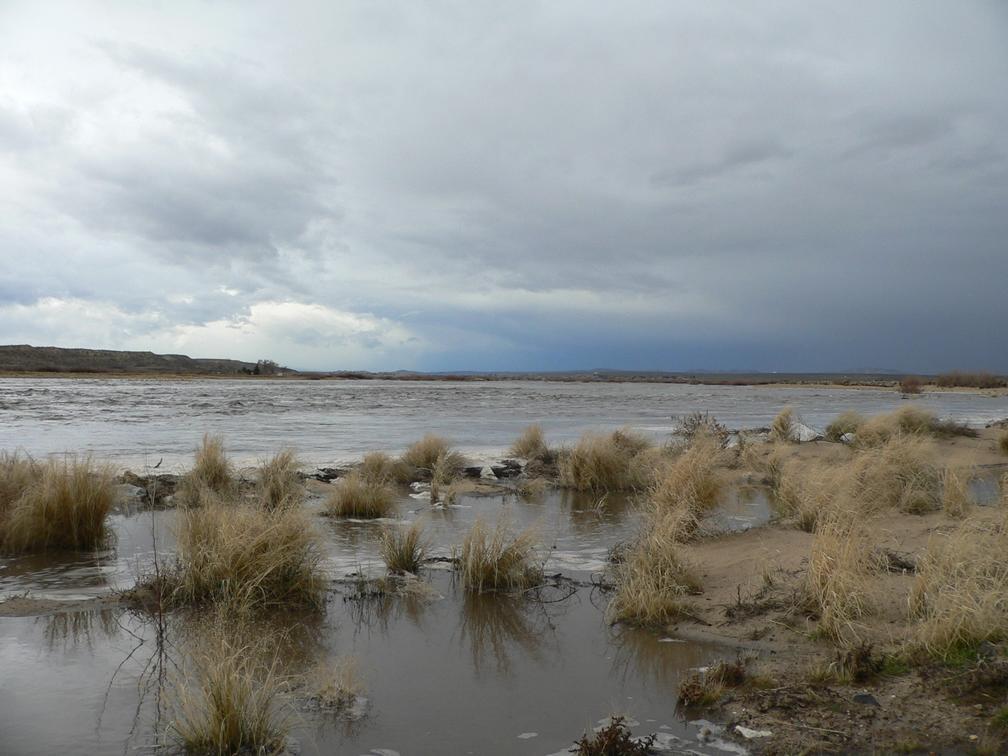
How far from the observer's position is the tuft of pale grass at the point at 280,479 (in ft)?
36.0

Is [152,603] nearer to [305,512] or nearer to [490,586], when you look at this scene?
[305,512]

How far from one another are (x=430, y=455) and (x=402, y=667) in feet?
34.2

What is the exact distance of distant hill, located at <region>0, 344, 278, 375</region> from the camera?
101000 mm

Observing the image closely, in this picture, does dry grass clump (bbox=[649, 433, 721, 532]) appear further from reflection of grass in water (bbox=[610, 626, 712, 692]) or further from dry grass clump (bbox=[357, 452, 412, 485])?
dry grass clump (bbox=[357, 452, 412, 485])

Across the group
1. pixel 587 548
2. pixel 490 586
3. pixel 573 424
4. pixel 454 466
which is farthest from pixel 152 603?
pixel 573 424

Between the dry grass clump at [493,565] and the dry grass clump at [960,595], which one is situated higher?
the dry grass clump at [960,595]

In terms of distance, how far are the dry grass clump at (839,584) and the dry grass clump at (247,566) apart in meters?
4.33

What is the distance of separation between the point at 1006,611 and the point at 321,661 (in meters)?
4.85

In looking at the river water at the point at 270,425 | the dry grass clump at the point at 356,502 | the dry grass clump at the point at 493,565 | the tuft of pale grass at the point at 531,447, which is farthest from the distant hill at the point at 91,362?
the dry grass clump at the point at 493,565

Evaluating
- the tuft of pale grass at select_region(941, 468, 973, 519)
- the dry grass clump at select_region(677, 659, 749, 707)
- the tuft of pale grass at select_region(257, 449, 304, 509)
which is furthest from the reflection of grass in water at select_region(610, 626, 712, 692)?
the tuft of pale grass at select_region(257, 449, 304, 509)

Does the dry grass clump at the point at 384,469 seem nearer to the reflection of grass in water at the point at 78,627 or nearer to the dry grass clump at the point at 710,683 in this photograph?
the reflection of grass in water at the point at 78,627

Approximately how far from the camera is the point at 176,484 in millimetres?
12469

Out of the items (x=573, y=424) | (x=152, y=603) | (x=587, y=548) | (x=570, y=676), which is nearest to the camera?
(x=570, y=676)

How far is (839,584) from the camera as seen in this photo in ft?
18.4
